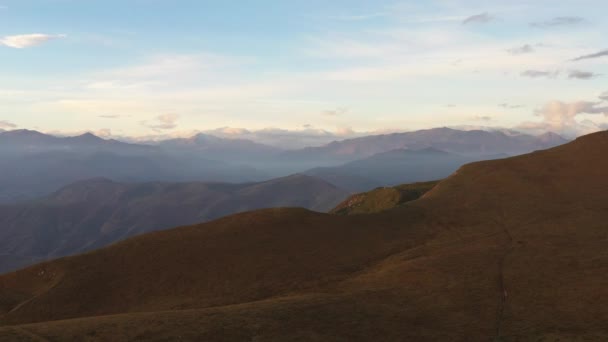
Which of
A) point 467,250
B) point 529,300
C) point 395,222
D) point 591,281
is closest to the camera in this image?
point 529,300

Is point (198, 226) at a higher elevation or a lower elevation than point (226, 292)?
higher

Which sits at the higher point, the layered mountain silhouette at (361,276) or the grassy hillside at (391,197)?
the grassy hillside at (391,197)

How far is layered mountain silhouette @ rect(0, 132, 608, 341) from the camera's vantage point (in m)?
52.0

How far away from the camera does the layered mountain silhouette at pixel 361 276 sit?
5197 cm

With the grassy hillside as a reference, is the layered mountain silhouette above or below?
below

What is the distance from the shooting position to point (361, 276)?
79438mm

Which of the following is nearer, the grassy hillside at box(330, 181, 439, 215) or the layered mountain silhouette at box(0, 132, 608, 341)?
the layered mountain silhouette at box(0, 132, 608, 341)

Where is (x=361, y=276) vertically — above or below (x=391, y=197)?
below

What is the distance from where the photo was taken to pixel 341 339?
49.3 meters

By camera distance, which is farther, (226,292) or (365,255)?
(365,255)

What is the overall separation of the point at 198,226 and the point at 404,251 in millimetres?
48636

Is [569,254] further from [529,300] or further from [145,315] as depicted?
[145,315]

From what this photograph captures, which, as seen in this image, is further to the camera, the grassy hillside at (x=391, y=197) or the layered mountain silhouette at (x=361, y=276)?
the grassy hillside at (x=391, y=197)

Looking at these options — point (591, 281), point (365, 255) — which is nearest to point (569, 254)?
point (591, 281)
